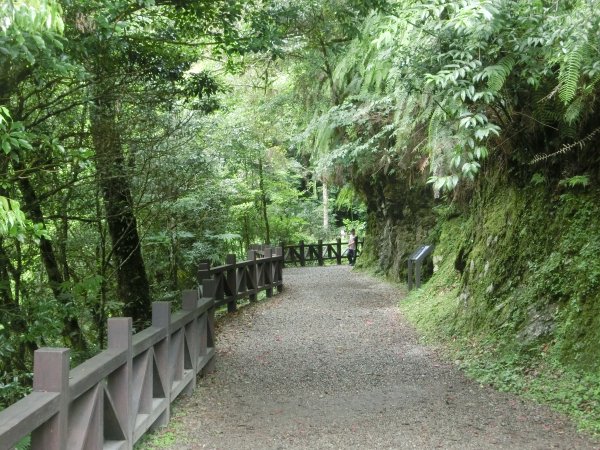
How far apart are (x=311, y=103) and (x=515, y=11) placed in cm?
1166

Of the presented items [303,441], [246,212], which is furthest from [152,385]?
[246,212]

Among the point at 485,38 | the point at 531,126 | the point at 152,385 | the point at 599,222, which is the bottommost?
the point at 152,385

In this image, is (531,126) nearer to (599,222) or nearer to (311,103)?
(599,222)

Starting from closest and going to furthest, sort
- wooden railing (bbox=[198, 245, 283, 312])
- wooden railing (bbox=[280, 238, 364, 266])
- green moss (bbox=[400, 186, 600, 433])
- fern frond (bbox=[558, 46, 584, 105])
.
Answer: fern frond (bbox=[558, 46, 584, 105])
green moss (bbox=[400, 186, 600, 433])
wooden railing (bbox=[198, 245, 283, 312])
wooden railing (bbox=[280, 238, 364, 266])

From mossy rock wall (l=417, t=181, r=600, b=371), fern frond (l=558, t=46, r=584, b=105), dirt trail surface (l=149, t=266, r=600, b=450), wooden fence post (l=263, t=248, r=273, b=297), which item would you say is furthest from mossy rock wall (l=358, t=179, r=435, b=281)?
fern frond (l=558, t=46, r=584, b=105)

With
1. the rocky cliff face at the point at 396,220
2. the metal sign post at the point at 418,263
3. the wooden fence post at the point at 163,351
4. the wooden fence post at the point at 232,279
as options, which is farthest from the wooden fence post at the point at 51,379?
the rocky cliff face at the point at 396,220

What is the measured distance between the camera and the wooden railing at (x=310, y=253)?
2772cm

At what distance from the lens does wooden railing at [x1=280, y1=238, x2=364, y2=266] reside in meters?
27.7

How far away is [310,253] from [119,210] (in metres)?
20.3

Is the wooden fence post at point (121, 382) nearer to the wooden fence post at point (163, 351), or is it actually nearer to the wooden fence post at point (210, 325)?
the wooden fence post at point (163, 351)

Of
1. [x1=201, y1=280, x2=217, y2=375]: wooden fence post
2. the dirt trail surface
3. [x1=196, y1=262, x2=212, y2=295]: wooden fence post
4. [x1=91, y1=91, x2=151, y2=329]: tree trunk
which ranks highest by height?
[x1=91, y1=91, x2=151, y2=329]: tree trunk

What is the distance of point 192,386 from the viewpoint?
6.63 meters

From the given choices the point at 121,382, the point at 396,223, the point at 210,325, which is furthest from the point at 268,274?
the point at 121,382

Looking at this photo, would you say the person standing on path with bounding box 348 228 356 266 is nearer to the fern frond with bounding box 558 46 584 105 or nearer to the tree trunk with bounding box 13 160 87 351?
the tree trunk with bounding box 13 160 87 351
